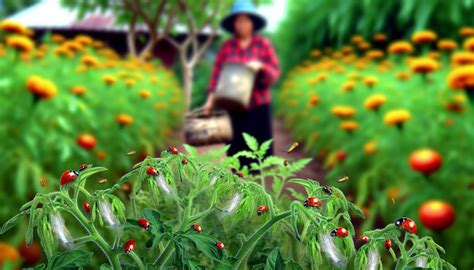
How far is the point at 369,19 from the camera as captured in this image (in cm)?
675

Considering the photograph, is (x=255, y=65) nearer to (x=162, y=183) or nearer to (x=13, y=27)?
(x=13, y=27)

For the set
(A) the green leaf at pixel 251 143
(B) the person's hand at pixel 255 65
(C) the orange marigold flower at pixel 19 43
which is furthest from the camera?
(B) the person's hand at pixel 255 65

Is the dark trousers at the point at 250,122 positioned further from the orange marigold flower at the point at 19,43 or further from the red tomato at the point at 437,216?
the red tomato at the point at 437,216

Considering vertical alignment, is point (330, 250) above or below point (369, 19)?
above

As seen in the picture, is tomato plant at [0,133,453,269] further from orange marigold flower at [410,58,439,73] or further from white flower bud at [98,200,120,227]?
orange marigold flower at [410,58,439,73]

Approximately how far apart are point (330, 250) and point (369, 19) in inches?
255

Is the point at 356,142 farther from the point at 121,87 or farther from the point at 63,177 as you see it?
the point at 63,177

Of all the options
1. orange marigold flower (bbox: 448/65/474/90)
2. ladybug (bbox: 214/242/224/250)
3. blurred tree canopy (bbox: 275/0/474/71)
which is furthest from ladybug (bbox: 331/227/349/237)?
blurred tree canopy (bbox: 275/0/474/71)

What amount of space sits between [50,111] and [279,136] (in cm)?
479

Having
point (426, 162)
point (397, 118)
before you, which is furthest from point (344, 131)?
point (426, 162)

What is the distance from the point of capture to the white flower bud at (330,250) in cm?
65

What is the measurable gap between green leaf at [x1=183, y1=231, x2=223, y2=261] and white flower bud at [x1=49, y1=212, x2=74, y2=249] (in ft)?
0.52

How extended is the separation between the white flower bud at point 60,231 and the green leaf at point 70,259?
0.10 ft

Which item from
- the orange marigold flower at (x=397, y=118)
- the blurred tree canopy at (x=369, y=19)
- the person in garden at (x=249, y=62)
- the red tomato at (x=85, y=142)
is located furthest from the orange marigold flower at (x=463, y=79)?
the blurred tree canopy at (x=369, y=19)
